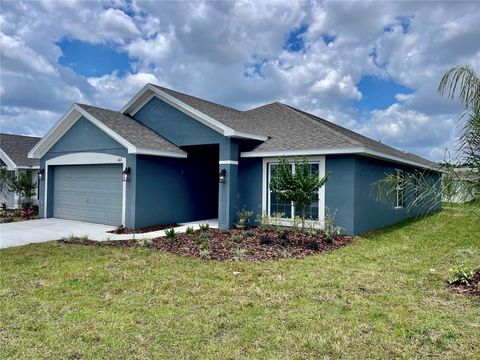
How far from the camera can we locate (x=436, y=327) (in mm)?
4125

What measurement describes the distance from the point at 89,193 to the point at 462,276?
13026 millimetres

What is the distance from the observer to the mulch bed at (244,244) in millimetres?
8219

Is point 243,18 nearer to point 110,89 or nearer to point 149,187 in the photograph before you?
point 149,187

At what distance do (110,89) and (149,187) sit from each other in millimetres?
12515

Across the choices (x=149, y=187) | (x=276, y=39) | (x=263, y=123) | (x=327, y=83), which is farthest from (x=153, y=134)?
(x=327, y=83)

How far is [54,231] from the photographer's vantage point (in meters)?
11.8

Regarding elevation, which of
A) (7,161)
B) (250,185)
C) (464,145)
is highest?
(7,161)

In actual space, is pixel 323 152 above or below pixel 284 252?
above

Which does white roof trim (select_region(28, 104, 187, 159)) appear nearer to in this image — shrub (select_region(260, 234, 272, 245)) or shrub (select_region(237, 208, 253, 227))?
shrub (select_region(237, 208, 253, 227))

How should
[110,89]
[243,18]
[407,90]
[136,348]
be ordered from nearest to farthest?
[136,348] → [243,18] → [407,90] → [110,89]

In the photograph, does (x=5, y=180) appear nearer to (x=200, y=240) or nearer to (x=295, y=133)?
(x=200, y=240)

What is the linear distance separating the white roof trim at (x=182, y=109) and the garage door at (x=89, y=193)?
3140 millimetres

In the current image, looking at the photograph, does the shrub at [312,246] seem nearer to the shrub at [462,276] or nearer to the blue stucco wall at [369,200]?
the blue stucco wall at [369,200]

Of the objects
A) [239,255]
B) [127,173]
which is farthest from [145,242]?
[127,173]
